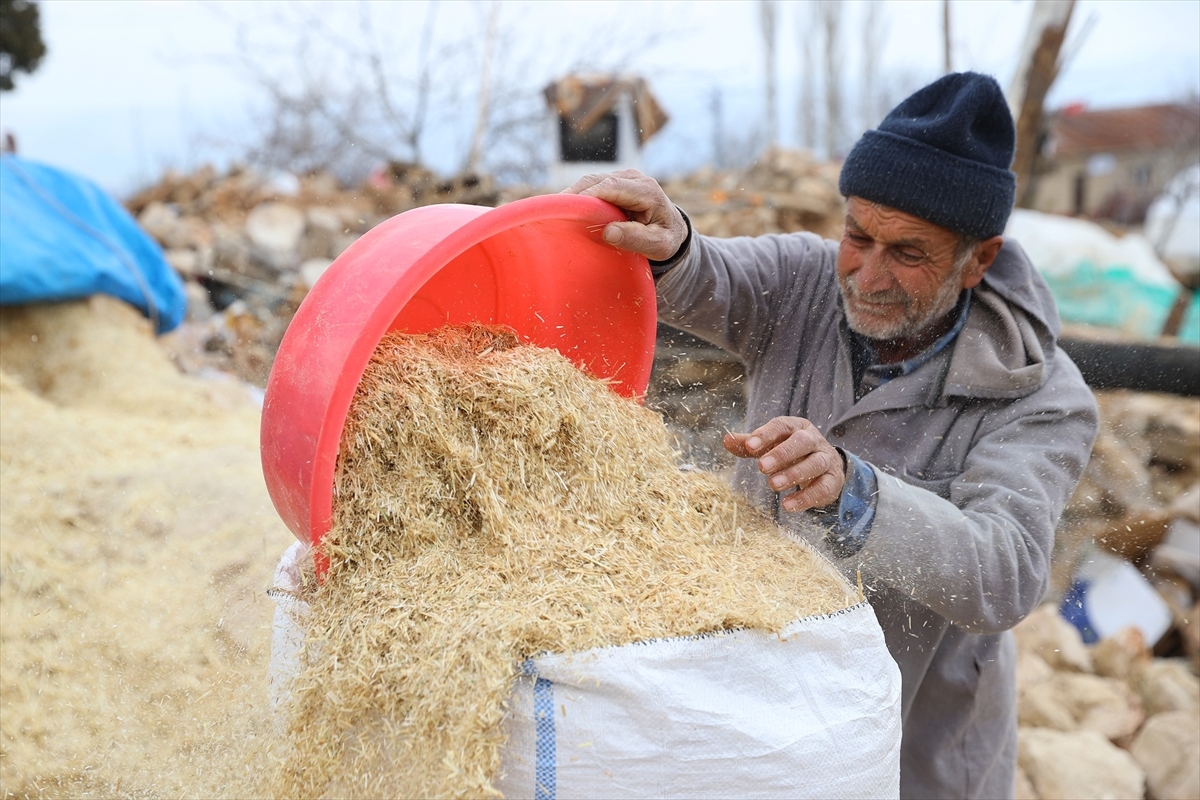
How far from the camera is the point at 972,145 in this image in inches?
79.0

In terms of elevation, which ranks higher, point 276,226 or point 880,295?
point 880,295

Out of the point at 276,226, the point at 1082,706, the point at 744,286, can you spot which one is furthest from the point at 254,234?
the point at 1082,706

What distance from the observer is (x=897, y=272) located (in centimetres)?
203

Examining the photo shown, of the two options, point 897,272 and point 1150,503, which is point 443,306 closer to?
point 897,272

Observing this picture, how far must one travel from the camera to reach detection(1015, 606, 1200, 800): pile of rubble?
3045 millimetres

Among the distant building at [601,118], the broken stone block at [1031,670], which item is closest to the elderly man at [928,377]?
the broken stone block at [1031,670]

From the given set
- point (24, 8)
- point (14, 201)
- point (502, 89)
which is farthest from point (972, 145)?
point (24, 8)

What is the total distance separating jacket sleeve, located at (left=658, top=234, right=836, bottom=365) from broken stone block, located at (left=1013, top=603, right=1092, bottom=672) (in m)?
2.47

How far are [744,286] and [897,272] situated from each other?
1.18 feet

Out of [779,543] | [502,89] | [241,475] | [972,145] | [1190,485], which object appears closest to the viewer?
[779,543]

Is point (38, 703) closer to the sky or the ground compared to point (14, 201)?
closer to the ground

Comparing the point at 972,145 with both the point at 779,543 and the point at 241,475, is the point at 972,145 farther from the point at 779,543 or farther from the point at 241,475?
the point at 241,475

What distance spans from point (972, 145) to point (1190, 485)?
4969 millimetres

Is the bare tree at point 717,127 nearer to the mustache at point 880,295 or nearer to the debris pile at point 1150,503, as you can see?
the debris pile at point 1150,503
